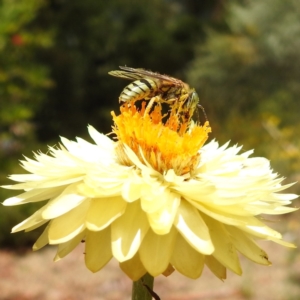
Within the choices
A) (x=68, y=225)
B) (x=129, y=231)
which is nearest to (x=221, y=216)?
(x=129, y=231)

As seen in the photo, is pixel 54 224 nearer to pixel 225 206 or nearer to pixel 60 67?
pixel 225 206

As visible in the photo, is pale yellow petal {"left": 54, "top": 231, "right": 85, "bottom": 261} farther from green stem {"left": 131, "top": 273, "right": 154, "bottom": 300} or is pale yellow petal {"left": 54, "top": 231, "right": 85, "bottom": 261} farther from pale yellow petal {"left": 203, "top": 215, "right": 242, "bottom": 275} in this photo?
pale yellow petal {"left": 203, "top": 215, "right": 242, "bottom": 275}

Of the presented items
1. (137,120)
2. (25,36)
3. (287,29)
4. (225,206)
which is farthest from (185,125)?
(287,29)

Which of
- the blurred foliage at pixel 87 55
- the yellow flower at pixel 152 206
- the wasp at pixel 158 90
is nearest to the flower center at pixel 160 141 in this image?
the yellow flower at pixel 152 206

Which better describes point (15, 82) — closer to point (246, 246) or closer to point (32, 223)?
point (32, 223)

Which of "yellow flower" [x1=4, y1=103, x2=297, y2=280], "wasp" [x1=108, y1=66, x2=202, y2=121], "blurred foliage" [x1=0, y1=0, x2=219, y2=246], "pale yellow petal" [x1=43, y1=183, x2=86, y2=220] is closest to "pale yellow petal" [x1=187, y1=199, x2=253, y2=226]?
"yellow flower" [x1=4, y1=103, x2=297, y2=280]

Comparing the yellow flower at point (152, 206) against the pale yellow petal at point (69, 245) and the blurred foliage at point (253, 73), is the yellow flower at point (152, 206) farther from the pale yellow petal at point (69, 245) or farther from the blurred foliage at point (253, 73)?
the blurred foliage at point (253, 73)
